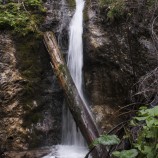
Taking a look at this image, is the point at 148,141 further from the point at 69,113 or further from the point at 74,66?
the point at 74,66

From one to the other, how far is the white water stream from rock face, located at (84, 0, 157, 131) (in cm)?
19

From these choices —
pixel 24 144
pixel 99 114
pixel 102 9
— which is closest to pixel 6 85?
pixel 24 144

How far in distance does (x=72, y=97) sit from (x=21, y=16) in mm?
2838

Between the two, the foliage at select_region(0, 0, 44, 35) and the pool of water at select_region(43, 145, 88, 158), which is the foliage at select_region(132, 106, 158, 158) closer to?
the pool of water at select_region(43, 145, 88, 158)

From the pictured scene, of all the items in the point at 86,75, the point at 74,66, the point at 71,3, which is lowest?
the point at 86,75

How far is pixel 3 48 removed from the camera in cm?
609

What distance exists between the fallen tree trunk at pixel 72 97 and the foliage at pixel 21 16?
2.18ft

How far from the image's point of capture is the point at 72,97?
530cm

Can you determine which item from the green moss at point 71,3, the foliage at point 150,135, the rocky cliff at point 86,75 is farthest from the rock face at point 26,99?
the foliage at point 150,135

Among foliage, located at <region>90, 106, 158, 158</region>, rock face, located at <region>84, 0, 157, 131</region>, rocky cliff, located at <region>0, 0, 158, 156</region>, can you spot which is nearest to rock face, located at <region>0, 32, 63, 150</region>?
rocky cliff, located at <region>0, 0, 158, 156</region>

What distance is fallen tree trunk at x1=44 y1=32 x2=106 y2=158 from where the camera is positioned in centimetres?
494

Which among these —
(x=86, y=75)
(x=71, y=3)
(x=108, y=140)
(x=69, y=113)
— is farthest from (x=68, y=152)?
(x=71, y=3)

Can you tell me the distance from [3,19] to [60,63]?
1.94 meters

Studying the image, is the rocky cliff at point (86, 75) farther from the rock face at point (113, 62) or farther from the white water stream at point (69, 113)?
the white water stream at point (69, 113)
